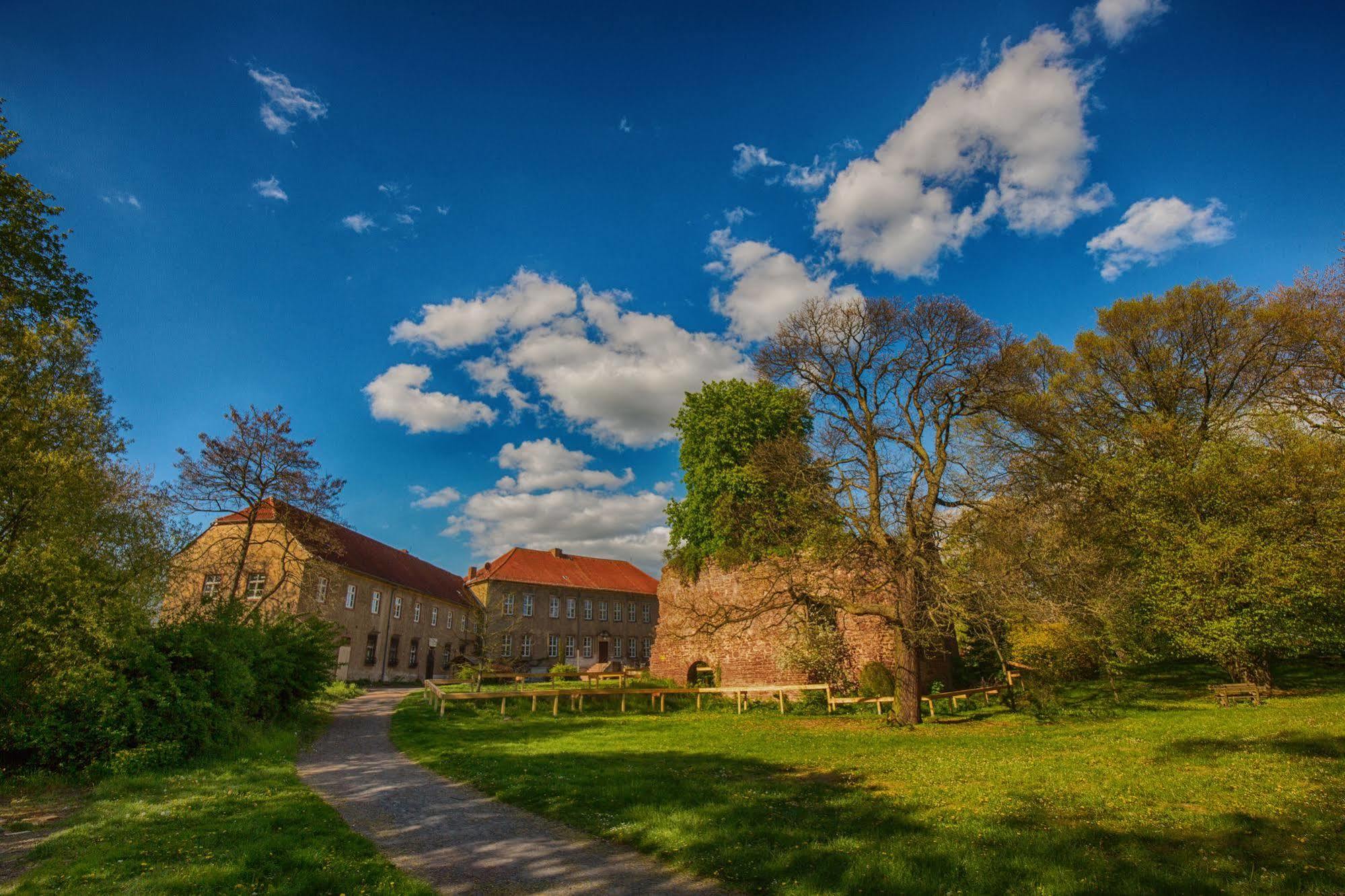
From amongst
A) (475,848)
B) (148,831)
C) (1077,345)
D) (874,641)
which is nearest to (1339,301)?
(1077,345)

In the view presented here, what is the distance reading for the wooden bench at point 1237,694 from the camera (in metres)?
17.5

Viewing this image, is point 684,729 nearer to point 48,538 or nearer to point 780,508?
point 780,508

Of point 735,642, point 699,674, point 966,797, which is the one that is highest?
point 735,642

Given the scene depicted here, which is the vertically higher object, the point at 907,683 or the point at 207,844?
the point at 907,683

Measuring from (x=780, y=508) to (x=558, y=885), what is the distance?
1472 centimetres

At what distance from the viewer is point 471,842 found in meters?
7.07

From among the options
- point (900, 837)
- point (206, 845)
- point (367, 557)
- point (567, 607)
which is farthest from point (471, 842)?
point (567, 607)

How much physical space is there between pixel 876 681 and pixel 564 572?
39.0 metres

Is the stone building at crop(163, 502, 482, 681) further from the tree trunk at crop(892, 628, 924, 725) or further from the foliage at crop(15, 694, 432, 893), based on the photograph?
the tree trunk at crop(892, 628, 924, 725)

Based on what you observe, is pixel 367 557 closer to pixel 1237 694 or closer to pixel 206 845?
pixel 206 845

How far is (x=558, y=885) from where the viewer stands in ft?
18.6

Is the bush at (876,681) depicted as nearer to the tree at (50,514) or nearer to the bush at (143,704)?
the bush at (143,704)

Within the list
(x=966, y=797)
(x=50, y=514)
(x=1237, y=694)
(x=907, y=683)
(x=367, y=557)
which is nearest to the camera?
(x=966, y=797)

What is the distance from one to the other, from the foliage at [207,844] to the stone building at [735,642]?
43.5 ft
